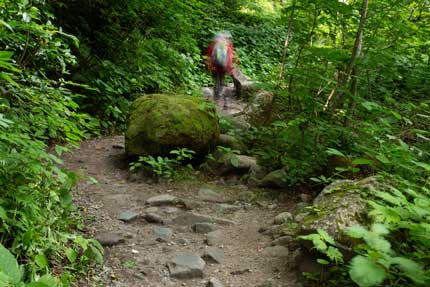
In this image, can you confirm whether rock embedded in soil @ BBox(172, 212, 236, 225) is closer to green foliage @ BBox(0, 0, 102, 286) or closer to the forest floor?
the forest floor

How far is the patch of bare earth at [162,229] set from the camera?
3672 millimetres

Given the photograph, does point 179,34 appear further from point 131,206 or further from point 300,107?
point 131,206

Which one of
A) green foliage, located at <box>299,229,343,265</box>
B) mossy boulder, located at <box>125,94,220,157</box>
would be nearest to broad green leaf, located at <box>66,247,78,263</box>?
green foliage, located at <box>299,229,343,265</box>

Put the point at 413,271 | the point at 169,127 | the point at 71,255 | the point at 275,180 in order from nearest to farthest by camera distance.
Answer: the point at 413,271 < the point at 71,255 < the point at 275,180 < the point at 169,127

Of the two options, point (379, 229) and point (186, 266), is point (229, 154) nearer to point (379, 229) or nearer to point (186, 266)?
point (186, 266)

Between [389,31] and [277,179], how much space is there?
3.00 m

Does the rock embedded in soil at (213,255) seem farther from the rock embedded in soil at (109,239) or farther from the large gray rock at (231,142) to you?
the large gray rock at (231,142)

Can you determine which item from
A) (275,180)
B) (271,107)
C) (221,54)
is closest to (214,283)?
(275,180)

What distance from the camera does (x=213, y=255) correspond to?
13.3 feet

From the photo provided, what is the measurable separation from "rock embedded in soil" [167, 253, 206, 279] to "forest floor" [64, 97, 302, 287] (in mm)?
13

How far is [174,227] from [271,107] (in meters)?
3.51

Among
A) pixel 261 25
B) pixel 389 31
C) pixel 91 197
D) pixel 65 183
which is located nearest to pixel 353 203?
pixel 65 183

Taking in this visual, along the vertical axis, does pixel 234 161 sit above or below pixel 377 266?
below

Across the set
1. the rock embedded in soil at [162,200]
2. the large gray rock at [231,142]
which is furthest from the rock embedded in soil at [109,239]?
the large gray rock at [231,142]
